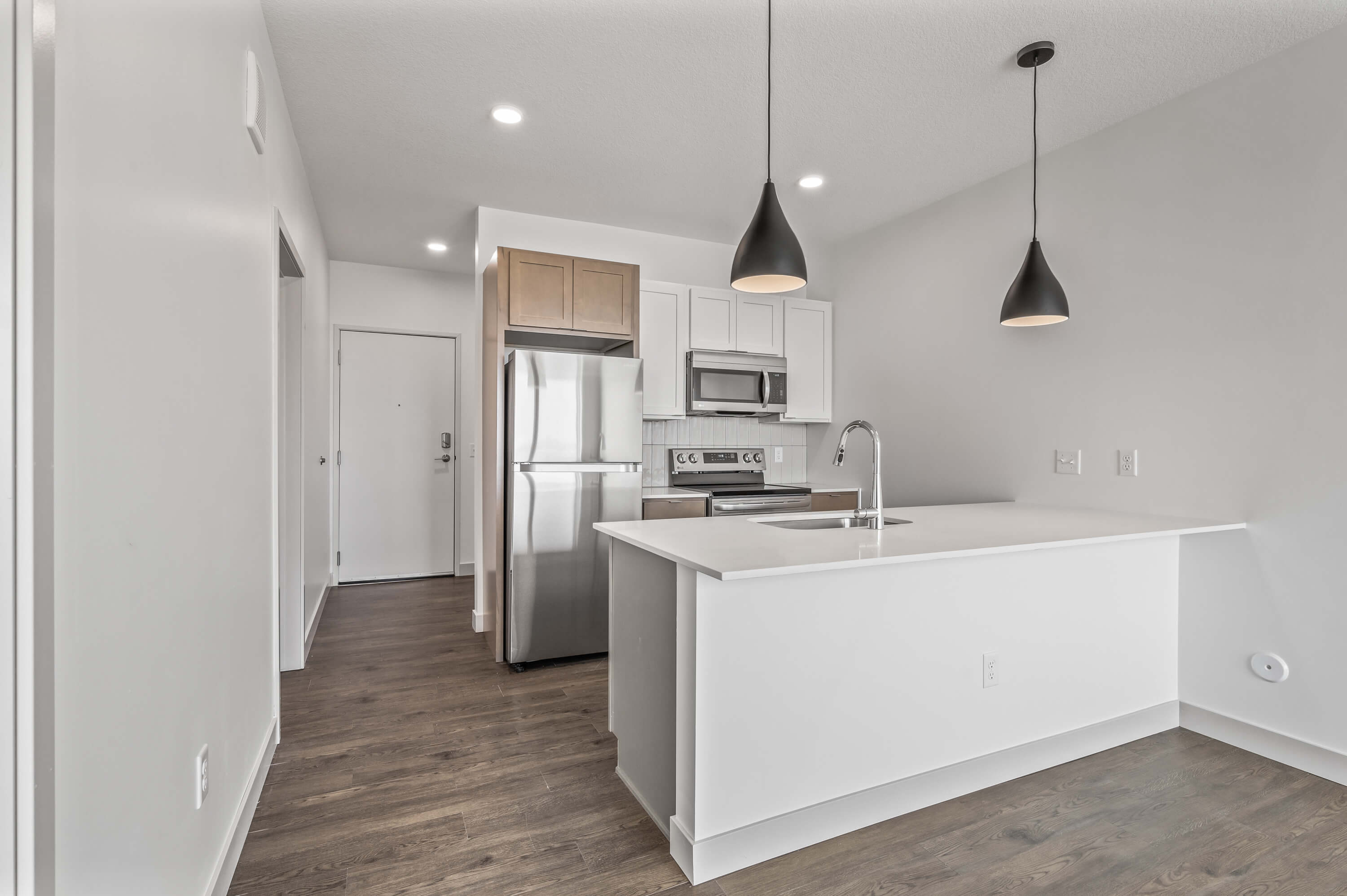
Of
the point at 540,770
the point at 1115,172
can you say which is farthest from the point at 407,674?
the point at 1115,172

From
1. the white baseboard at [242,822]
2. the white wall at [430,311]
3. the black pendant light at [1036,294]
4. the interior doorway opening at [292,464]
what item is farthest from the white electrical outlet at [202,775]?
the white wall at [430,311]

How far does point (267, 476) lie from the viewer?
2.40 m

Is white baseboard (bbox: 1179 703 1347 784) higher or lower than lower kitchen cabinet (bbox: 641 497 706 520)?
lower

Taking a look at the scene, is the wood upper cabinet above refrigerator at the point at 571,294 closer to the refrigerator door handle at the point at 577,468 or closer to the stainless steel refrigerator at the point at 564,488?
the stainless steel refrigerator at the point at 564,488

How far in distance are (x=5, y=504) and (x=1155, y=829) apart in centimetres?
265

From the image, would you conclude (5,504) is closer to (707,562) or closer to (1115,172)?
(707,562)

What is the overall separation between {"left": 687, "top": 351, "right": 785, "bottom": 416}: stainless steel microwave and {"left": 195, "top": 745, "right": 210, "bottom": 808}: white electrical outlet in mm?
3027

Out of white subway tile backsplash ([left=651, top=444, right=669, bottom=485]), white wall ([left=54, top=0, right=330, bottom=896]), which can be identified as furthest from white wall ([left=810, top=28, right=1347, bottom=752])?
white wall ([left=54, top=0, right=330, bottom=896])

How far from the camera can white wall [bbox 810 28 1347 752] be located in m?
2.28

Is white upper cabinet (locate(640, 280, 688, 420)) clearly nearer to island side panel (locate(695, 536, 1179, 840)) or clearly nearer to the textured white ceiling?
the textured white ceiling

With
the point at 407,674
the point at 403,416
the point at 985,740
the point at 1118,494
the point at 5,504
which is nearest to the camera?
the point at 5,504

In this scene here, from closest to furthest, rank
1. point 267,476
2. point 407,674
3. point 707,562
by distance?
1. point 707,562
2. point 267,476
3. point 407,674

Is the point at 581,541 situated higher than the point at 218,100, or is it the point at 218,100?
the point at 218,100

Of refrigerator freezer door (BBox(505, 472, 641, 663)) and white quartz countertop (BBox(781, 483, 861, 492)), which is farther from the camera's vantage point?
white quartz countertop (BBox(781, 483, 861, 492))
